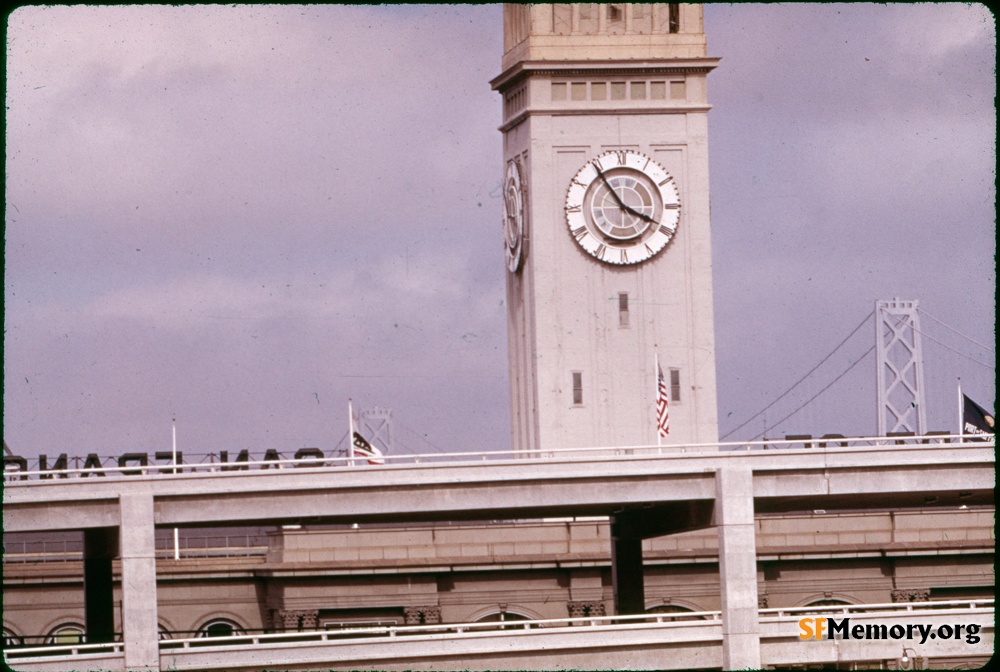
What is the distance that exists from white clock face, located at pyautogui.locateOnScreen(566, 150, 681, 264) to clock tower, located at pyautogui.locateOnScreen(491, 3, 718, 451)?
0.16ft

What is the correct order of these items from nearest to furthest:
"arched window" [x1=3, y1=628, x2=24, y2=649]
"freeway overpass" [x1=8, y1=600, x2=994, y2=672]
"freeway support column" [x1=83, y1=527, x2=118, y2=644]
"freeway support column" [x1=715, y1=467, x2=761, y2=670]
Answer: "freeway overpass" [x1=8, y1=600, x2=994, y2=672], "freeway support column" [x1=715, y1=467, x2=761, y2=670], "freeway support column" [x1=83, y1=527, x2=118, y2=644], "arched window" [x1=3, y1=628, x2=24, y2=649]

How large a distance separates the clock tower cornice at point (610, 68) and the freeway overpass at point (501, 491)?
26.8m

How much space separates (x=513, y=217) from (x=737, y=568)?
30962mm

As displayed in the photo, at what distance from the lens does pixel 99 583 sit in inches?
2781

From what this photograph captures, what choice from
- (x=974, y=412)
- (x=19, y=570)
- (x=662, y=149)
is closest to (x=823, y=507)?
(x=974, y=412)

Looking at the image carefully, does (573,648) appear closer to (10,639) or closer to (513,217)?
(10,639)

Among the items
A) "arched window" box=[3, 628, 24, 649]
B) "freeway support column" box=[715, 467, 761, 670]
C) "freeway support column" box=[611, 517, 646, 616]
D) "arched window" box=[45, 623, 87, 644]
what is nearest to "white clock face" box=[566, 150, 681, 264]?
"freeway support column" box=[611, 517, 646, 616]

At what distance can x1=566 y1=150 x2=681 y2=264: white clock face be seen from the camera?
289 ft

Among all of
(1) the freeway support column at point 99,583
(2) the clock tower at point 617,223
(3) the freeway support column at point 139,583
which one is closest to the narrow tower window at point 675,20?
(2) the clock tower at point 617,223

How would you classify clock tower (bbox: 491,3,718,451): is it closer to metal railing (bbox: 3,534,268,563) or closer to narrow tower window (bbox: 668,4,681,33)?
narrow tower window (bbox: 668,4,681,33)

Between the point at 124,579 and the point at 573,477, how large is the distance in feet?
52.3

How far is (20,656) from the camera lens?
209 feet

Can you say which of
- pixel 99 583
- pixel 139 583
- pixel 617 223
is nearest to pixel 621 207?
pixel 617 223

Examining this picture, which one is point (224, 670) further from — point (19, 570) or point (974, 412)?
point (974, 412)
